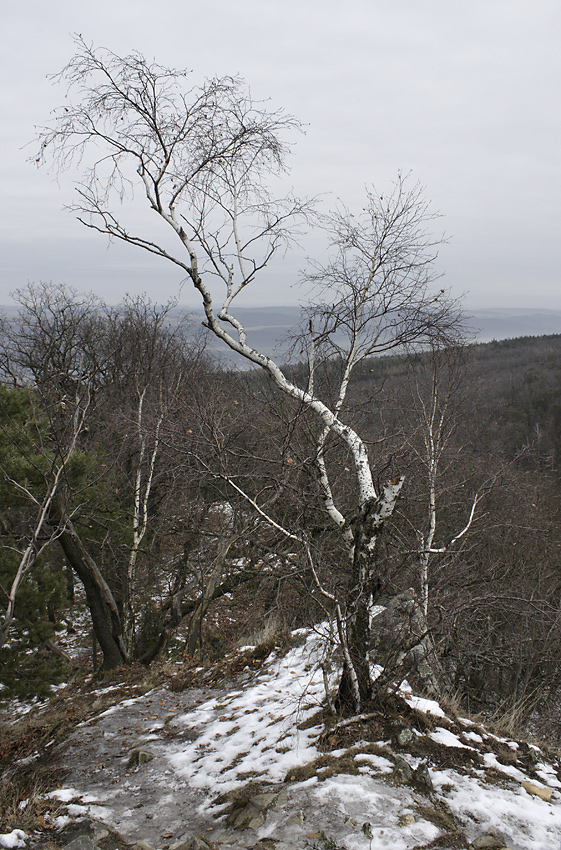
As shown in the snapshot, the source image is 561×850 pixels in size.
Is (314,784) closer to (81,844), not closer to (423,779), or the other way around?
(423,779)

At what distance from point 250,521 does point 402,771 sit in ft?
13.3

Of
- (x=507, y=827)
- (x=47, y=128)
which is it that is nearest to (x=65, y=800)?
Result: (x=507, y=827)

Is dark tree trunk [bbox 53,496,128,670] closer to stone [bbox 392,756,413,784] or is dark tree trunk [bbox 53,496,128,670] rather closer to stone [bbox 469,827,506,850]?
stone [bbox 392,756,413,784]

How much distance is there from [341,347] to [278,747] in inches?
163

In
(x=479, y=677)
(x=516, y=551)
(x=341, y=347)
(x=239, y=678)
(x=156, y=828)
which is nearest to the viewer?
(x=156, y=828)

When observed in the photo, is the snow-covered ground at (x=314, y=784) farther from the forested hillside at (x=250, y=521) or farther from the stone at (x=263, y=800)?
the forested hillside at (x=250, y=521)

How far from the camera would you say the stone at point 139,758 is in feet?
15.0

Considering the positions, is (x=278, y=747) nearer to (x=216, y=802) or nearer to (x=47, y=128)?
(x=216, y=802)

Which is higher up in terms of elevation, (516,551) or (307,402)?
(307,402)

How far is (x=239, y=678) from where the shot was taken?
6531mm

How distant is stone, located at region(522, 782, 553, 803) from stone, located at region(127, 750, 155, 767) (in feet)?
10.4

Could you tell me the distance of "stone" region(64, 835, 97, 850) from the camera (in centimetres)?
294

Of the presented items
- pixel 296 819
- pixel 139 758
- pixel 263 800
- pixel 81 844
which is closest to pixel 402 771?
pixel 296 819

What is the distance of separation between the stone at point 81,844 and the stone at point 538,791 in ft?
9.71
